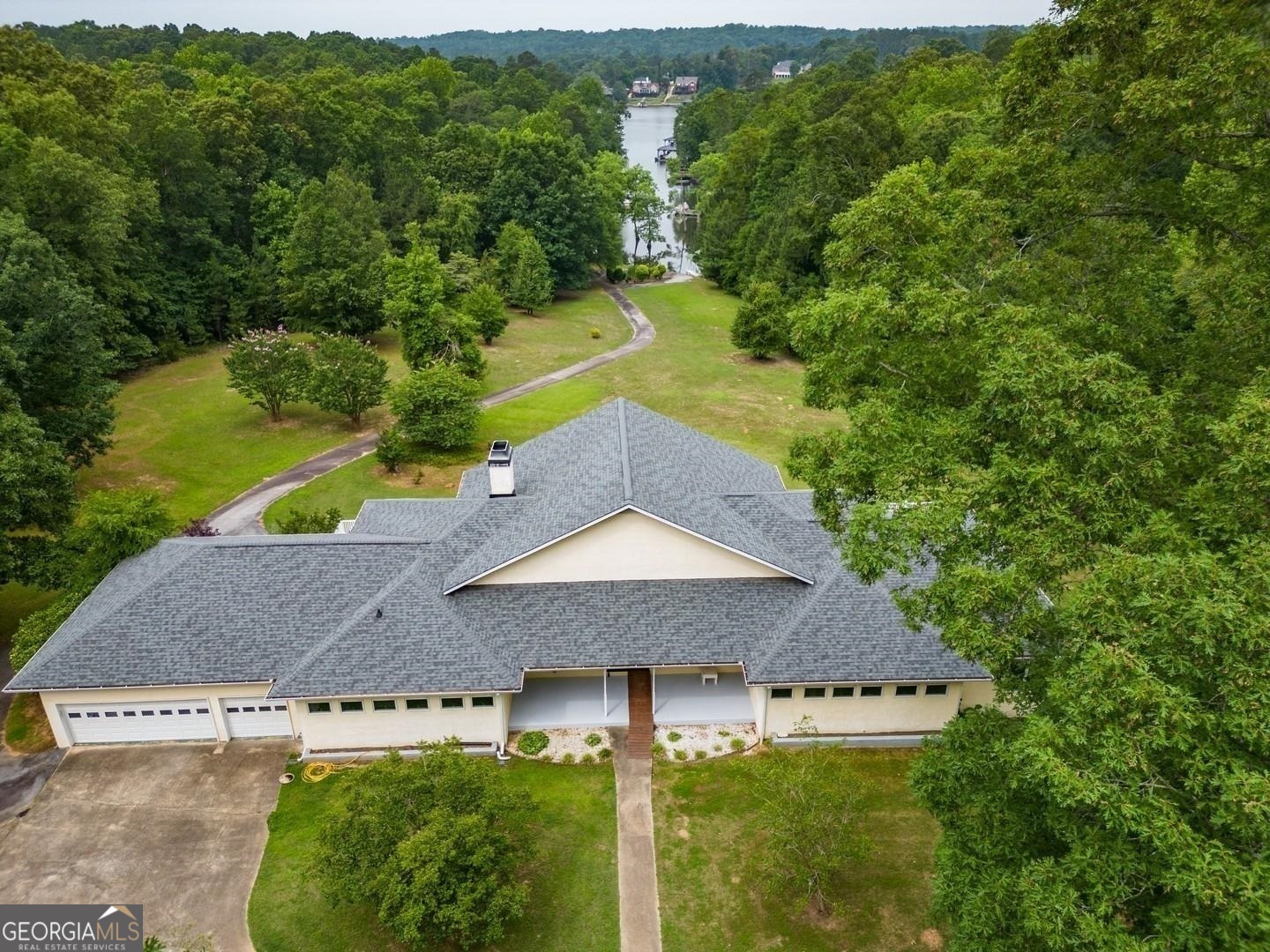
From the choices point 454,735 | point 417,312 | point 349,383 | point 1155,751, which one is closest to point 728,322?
point 417,312

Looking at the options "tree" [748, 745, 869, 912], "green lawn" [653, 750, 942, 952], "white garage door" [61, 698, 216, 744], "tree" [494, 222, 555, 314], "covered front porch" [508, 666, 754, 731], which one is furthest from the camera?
"tree" [494, 222, 555, 314]

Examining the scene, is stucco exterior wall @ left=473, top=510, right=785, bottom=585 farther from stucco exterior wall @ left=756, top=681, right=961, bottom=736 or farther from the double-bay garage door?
the double-bay garage door

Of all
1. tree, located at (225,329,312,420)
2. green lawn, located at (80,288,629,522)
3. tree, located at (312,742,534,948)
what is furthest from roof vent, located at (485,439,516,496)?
tree, located at (225,329,312,420)

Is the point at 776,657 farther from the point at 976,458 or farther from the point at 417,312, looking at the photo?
the point at 417,312

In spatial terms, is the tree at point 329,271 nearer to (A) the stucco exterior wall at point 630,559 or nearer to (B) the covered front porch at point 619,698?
(A) the stucco exterior wall at point 630,559

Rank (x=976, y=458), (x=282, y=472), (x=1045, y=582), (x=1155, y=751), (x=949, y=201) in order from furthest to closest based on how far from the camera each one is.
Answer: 1. (x=282, y=472)
2. (x=949, y=201)
3. (x=976, y=458)
4. (x=1045, y=582)
5. (x=1155, y=751)

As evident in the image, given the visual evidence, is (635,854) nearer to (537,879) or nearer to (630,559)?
(537,879)
